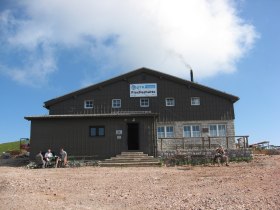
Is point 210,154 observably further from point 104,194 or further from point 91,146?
point 104,194

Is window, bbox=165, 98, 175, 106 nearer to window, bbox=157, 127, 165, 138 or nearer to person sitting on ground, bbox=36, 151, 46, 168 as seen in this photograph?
window, bbox=157, 127, 165, 138

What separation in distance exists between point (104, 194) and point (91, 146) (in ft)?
38.7

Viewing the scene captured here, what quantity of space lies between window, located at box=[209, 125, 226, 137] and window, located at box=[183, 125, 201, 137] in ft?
3.23

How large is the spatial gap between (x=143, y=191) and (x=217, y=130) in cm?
1703

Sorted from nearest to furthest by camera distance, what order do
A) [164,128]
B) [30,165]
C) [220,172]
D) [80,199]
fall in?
1. [80,199]
2. [220,172]
3. [30,165]
4. [164,128]

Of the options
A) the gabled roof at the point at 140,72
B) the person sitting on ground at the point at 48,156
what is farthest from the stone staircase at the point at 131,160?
the gabled roof at the point at 140,72

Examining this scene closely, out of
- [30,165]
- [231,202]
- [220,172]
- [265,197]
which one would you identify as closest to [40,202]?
[231,202]

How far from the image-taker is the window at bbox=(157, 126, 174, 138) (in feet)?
95.8

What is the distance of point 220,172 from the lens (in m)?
17.9

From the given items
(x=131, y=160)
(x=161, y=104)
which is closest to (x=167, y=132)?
(x=161, y=104)

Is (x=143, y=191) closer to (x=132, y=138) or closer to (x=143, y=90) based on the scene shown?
(x=132, y=138)

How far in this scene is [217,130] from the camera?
95.8ft

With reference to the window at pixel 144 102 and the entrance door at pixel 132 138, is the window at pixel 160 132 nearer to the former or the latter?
the window at pixel 144 102

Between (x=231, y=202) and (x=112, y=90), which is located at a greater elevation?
(x=112, y=90)
